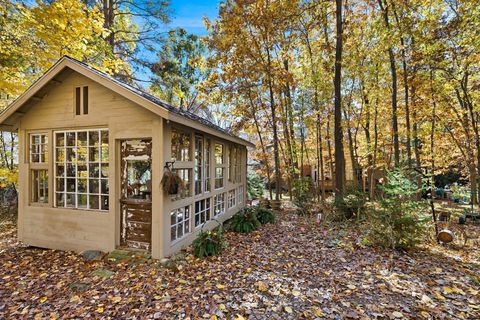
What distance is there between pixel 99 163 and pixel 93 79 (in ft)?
5.44

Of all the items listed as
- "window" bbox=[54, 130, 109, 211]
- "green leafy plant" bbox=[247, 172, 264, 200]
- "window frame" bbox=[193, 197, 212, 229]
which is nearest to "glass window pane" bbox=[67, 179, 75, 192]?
"window" bbox=[54, 130, 109, 211]

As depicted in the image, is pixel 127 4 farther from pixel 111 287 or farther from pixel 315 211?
pixel 315 211

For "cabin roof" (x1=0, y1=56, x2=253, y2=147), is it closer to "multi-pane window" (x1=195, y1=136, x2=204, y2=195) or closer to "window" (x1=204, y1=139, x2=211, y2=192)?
"multi-pane window" (x1=195, y1=136, x2=204, y2=195)

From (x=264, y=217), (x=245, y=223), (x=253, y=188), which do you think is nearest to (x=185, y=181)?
(x=245, y=223)

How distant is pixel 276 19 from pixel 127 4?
582cm

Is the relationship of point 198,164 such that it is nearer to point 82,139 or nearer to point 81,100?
point 82,139

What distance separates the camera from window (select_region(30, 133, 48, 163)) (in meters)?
5.42

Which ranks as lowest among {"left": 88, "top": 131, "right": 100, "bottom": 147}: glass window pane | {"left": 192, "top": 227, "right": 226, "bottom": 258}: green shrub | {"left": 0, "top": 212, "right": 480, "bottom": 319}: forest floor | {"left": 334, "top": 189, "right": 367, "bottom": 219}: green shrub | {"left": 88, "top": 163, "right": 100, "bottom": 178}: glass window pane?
{"left": 0, "top": 212, "right": 480, "bottom": 319}: forest floor

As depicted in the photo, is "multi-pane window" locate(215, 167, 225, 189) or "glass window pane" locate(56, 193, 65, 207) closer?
"glass window pane" locate(56, 193, 65, 207)

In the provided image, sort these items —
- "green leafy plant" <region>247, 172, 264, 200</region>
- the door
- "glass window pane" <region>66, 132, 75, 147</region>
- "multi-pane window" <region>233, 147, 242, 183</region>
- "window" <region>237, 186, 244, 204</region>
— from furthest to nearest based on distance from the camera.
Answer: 1. "green leafy plant" <region>247, 172, 264, 200</region>
2. "window" <region>237, 186, 244, 204</region>
3. "multi-pane window" <region>233, 147, 242, 183</region>
4. "glass window pane" <region>66, 132, 75, 147</region>
5. the door

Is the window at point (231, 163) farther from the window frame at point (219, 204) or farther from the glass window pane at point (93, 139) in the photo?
the glass window pane at point (93, 139)

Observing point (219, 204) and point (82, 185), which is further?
point (219, 204)

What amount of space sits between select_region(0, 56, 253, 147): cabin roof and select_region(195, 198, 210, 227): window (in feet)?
6.20

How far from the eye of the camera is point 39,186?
5.54m
